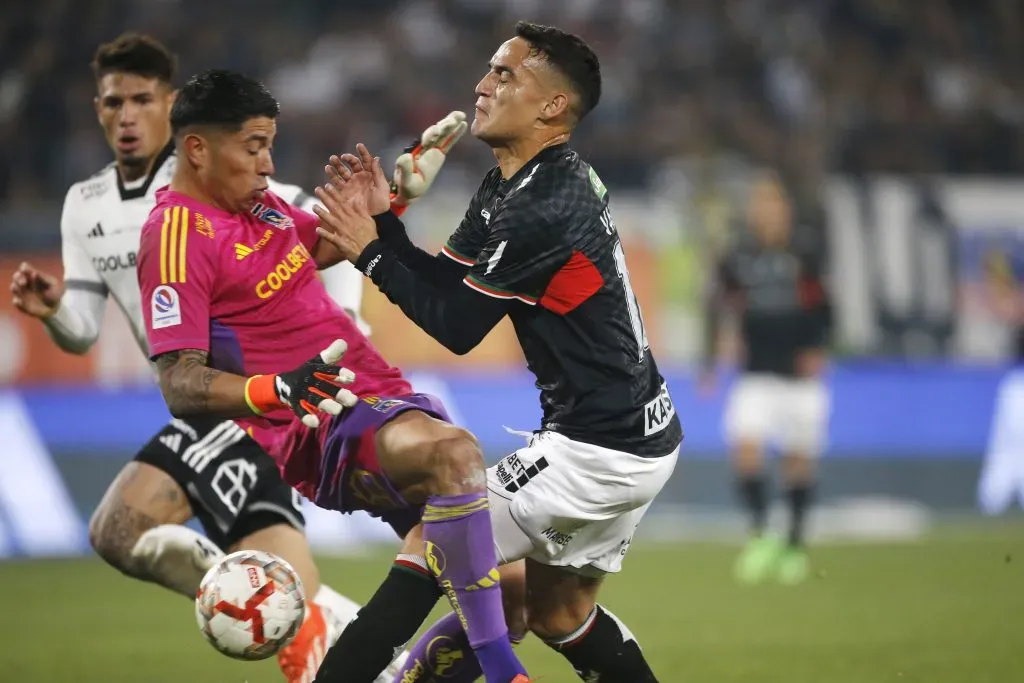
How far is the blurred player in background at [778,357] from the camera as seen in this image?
36.0ft

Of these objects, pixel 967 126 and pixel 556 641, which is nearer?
pixel 556 641

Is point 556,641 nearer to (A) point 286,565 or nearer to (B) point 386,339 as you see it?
(A) point 286,565

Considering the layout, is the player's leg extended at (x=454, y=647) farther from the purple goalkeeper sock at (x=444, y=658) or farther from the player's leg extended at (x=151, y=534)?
the player's leg extended at (x=151, y=534)

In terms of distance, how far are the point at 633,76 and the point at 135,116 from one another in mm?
12619

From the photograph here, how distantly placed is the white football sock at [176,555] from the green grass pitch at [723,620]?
1050 millimetres

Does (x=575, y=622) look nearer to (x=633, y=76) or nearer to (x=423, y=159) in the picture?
(x=423, y=159)

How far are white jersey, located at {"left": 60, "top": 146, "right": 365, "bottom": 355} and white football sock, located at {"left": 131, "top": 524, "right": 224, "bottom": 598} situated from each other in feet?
3.28

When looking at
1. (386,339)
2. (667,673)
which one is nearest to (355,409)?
(667,673)

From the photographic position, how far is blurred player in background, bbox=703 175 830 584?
10977 mm

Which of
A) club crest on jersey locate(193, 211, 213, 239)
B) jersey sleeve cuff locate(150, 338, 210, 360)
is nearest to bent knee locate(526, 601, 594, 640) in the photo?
jersey sleeve cuff locate(150, 338, 210, 360)

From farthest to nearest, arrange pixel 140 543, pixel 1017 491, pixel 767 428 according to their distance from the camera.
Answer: pixel 1017 491
pixel 767 428
pixel 140 543

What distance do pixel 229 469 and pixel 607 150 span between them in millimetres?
11722

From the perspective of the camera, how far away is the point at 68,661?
21.9 feet

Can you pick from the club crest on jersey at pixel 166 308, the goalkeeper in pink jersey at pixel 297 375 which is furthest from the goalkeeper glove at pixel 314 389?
the club crest on jersey at pixel 166 308
